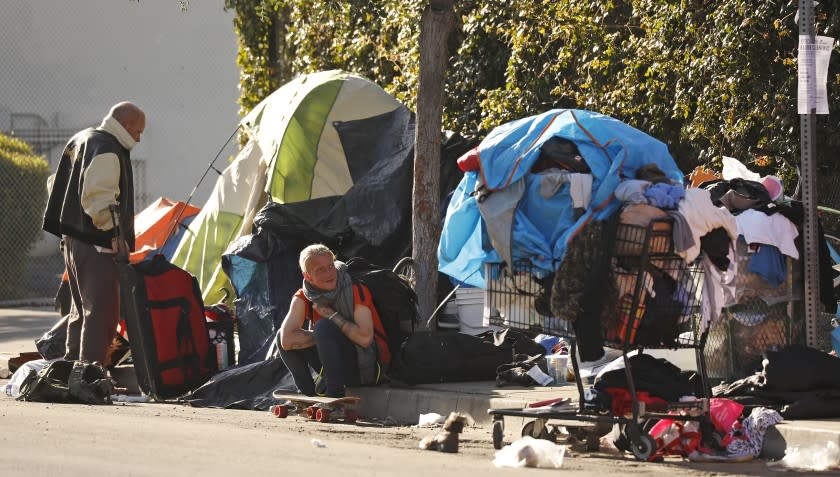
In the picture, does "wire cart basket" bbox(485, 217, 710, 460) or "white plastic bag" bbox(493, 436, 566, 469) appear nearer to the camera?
"white plastic bag" bbox(493, 436, 566, 469)

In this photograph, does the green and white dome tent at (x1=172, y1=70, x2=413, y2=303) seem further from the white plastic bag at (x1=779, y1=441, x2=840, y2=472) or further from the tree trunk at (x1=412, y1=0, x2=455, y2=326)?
the white plastic bag at (x1=779, y1=441, x2=840, y2=472)

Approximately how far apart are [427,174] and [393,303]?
66.7 inches

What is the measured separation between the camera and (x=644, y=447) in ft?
21.9

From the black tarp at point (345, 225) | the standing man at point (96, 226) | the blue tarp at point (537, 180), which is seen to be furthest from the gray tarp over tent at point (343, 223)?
the blue tarp at point (537, 180)

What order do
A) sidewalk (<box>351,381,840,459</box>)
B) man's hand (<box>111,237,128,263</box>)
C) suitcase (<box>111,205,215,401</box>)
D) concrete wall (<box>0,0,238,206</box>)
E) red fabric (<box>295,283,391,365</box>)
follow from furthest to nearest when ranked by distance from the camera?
1. concrete wall (<box>0,0,238,206</box>)
2. man's hand (<box>111,237,128,263</box>)
3. suitcase (<box>111,205,215,401</box>)
4. red fabric (<box>295,283,391,365</box>)
5. sidewalk (<box>351,381,840,459</box>)

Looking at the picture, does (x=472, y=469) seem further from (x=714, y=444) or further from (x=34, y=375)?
(x=34, y=375)

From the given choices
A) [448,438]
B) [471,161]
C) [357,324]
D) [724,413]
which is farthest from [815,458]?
[357,324]

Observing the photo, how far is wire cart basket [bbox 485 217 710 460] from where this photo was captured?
6719 mm

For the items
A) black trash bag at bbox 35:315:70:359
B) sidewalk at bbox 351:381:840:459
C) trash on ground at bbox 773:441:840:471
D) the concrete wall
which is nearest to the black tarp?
black trash bag at bbox 35:315:70:359

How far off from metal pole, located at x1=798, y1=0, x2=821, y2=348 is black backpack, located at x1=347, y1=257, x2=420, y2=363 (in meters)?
2.63

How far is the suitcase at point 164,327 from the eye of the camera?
9609 millimetres

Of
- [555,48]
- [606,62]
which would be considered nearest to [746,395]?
[606,62]

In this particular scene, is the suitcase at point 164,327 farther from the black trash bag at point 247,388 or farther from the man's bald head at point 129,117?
the man's bald head at point 129,117

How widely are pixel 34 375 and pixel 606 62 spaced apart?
646cm
